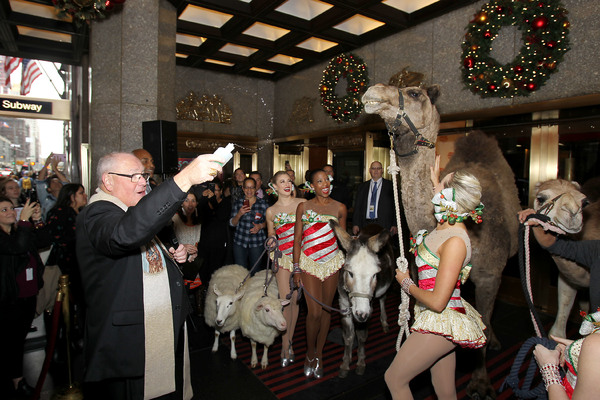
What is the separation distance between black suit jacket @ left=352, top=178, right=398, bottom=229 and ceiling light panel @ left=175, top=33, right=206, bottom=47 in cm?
587

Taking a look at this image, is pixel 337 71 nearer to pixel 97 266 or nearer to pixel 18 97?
pixel 97 266

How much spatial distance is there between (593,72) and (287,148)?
830 cm

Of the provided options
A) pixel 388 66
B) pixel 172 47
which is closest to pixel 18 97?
pixel 172 47

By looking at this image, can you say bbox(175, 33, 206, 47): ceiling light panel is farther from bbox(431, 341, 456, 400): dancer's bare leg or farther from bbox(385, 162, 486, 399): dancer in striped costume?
bbox(431, 341, 456, 400): dancer's bare leg

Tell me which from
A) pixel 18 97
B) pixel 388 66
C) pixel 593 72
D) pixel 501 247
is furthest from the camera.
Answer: pixel 18 97

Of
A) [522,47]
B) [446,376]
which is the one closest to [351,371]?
[446,376]

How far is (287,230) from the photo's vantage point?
4.23m

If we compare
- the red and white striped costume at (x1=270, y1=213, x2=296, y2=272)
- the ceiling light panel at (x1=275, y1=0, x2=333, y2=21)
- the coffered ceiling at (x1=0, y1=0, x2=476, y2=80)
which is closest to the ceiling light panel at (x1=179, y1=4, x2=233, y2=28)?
the coffered ceiling at (x1=0, y1=0, x2=476, y2=80)

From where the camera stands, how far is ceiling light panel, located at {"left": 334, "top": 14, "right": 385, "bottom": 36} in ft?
25.5

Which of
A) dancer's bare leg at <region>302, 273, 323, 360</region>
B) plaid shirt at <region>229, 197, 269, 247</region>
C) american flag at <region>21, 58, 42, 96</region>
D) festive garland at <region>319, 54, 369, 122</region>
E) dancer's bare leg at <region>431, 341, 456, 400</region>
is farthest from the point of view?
american flag at <region>21, 58, 42, 96</region>

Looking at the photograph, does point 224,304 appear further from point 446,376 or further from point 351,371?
point 446,376

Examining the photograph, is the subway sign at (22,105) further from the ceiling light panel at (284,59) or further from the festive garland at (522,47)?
the festive garland at (522,47)

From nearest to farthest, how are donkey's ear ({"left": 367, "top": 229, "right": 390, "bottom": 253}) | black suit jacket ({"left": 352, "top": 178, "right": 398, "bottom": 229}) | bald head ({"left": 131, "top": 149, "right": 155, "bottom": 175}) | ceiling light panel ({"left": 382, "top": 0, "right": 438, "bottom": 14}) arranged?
donkey's ear ({"left": 367, "top": 229, "right": 390, "bottom": 253}) → bald head ({"left": 131, "top": 149, "right": 155, "bottom": 175}) → black suit jacket ({"left": 352, "top": 178, "right": 398, "bottom": 229}) → ceiling light panel ({"left": 382, "top": 0, "right": 438, "bottom": 14})

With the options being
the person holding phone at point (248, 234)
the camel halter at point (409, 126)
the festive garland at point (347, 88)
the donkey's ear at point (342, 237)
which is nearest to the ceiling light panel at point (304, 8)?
the festive garland at point (347, 88)
